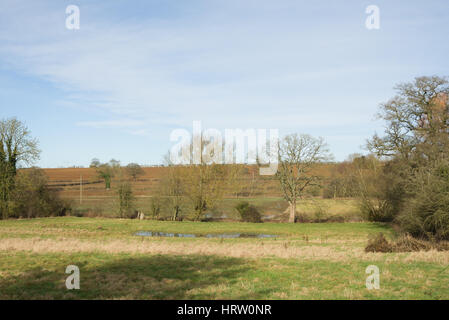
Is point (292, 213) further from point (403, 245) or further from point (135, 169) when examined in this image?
point (135, 169)

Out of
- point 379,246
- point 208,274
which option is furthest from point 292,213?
point 208,274

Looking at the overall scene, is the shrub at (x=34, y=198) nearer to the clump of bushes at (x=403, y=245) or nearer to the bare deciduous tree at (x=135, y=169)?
the bare deciduous tree at (x=135, y=169)

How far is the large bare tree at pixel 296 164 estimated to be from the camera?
41.3 metres

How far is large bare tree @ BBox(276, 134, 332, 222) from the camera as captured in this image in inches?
1626

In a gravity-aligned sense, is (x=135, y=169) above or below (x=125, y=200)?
above

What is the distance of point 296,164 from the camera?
42094 mm

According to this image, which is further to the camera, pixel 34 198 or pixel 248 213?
pixel 34 198

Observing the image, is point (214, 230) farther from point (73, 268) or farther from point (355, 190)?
point (73, 268)

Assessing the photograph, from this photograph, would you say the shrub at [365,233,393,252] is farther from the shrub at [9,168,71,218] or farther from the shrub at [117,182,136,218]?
the shrub at [9,168,71,218]

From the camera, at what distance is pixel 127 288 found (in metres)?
9.62

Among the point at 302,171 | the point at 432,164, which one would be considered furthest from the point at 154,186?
the point at 432,164

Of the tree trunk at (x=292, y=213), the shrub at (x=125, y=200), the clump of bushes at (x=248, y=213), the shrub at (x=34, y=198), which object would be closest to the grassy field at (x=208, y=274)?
the clump of bushes at (x=248, y=213)

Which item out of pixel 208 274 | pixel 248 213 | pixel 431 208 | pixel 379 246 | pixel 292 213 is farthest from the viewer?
pixel 248 213
